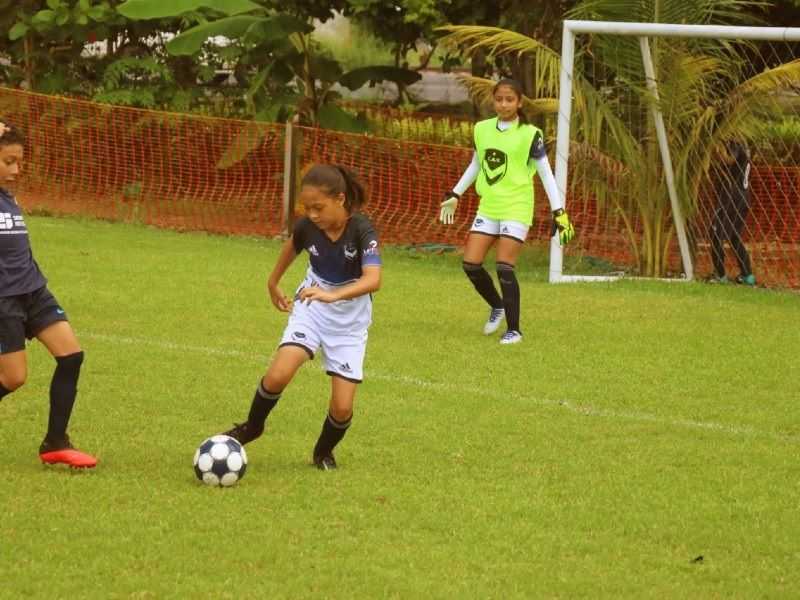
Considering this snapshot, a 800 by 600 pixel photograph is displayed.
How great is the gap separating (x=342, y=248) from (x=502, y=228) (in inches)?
176

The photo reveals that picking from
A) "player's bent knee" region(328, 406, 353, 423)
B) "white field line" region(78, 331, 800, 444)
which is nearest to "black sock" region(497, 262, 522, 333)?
"white field line" region(78, 331, 800, 444)

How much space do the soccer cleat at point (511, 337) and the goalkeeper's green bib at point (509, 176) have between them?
2.70 feet

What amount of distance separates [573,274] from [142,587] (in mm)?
10581

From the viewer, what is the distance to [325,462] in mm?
7367

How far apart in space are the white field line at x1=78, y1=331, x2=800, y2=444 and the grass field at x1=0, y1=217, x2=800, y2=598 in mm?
30

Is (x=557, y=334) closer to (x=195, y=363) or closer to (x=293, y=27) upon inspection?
(x=195, y=363)

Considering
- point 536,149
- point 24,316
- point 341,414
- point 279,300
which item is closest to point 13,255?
point 24,316

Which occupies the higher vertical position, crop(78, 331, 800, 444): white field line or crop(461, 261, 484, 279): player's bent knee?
crop(461, 261, 484, 279): player's bent knee

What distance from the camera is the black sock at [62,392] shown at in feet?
23.5

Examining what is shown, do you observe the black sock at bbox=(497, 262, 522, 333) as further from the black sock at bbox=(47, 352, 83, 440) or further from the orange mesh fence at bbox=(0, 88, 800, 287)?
the orange mesh fence at bbox=(0, 88, 800, 287)

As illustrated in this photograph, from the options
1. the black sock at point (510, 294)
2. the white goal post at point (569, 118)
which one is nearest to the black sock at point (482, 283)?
the black sock at point (510, 294)

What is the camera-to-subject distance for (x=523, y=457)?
7727 mm

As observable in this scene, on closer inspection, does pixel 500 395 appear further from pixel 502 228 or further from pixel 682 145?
pixel 682 145

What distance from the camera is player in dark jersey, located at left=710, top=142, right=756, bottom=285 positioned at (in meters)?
15.0
